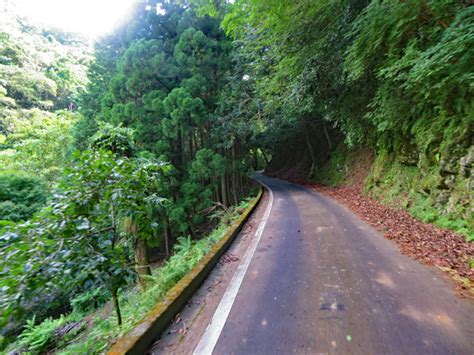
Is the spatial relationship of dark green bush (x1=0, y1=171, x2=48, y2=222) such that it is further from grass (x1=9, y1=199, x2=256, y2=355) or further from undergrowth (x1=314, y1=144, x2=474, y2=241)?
undergrowth (x1=314, y1=144, x2=474, y2=241)

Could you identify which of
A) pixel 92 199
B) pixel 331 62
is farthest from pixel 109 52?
pixel 92 199

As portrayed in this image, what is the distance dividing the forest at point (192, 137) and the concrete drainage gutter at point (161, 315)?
1.23ft

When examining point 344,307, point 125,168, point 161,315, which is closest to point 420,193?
point 344,307

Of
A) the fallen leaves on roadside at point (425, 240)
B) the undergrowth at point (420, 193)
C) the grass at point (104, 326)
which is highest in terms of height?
the undergrowth at point (420, 193)

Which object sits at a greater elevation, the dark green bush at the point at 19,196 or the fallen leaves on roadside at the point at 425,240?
the dark green bush at the point at 19,196

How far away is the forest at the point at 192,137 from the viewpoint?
7.51 feet

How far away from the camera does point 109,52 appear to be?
461 inches

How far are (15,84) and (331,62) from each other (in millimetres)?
32209

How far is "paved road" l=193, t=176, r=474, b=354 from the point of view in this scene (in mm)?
1913

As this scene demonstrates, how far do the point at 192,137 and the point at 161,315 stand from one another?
10.6 metres

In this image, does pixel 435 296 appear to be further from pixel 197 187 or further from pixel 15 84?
pixel 15 84

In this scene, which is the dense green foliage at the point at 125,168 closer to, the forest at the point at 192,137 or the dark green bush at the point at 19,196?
the forest at the point at 192,137

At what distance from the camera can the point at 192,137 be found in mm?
12070

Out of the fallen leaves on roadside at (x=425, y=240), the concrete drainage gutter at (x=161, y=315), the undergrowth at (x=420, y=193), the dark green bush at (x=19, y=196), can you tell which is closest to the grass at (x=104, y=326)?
the concrete drainage gutter at (x=161, y=315)
